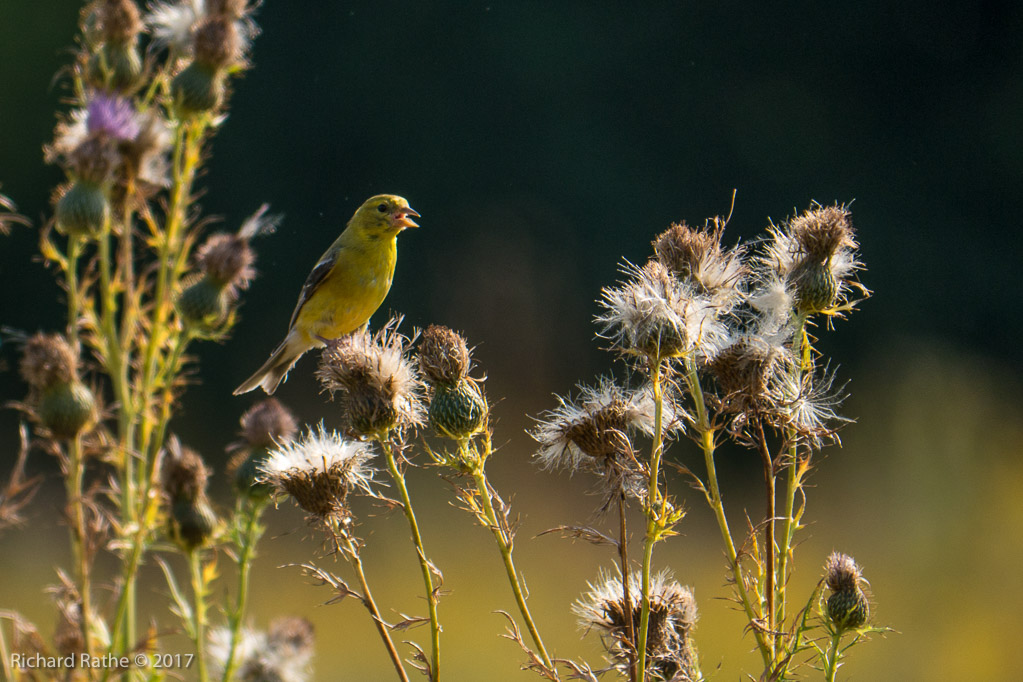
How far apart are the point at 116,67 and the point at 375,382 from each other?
1508mm

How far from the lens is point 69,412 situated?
1984 mm

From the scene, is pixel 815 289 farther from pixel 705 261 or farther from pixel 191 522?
pixel 191 522

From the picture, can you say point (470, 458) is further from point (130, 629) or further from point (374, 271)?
point (374, 271)

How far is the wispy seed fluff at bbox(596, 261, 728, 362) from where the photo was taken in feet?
4.47

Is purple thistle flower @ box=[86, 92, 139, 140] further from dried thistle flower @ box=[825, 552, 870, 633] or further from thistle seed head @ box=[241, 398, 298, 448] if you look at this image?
dried thistle flower @ box=[825, 552, 870, 633]

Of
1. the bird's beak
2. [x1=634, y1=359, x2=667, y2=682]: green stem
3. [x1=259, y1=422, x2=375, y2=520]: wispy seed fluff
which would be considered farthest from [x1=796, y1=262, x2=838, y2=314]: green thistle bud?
the bird's beak

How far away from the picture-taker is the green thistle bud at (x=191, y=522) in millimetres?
2238

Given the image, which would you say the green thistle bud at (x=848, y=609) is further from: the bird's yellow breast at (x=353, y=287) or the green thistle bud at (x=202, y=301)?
the bird's yellow breast at (x=353, y=287)

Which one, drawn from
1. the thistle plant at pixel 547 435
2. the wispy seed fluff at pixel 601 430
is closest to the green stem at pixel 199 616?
the thistle plant at pixel 547 435

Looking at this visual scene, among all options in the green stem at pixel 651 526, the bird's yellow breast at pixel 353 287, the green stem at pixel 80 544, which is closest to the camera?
the green stem at pixel 651 526

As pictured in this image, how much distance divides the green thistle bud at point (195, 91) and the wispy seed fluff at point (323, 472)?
1290 millimetres

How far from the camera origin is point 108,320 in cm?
234

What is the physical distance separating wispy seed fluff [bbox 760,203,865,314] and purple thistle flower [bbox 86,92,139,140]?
1.61 m

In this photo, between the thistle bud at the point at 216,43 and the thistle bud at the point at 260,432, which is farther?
the thistle bud at the point at 216,43
